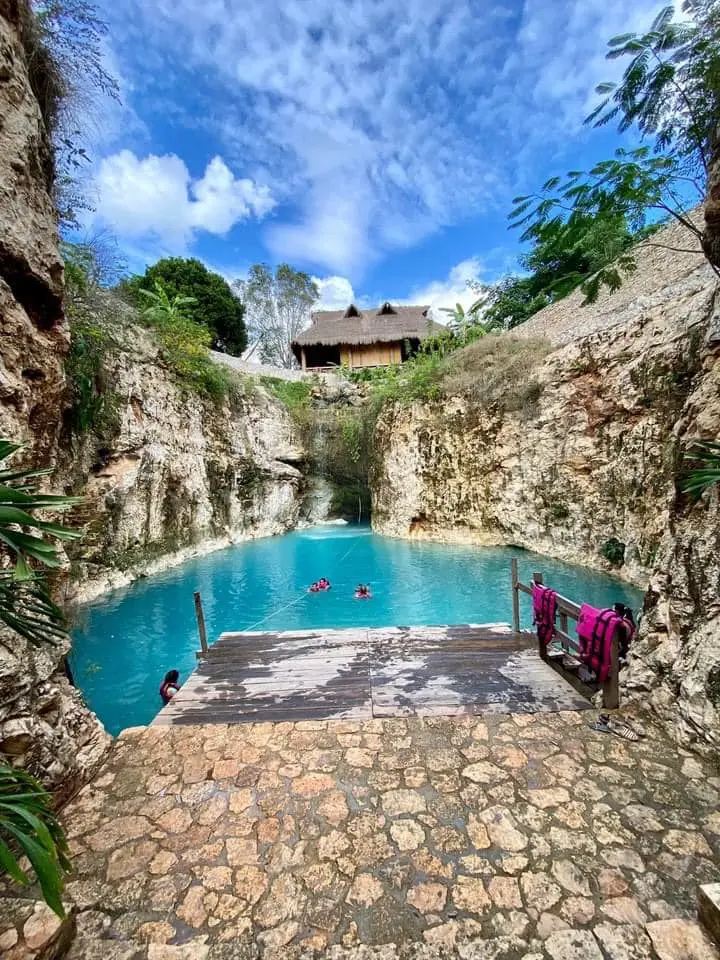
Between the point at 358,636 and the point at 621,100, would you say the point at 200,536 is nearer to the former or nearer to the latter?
the point at 358,636

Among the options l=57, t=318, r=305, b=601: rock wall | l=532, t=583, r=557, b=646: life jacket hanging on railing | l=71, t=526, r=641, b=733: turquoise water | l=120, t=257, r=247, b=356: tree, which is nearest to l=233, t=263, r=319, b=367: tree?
l=120, t=257, r=247, b=356: tree

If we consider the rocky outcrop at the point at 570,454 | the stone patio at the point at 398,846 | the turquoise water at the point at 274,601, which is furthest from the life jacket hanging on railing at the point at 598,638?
the turquoise water at the point at 274,601

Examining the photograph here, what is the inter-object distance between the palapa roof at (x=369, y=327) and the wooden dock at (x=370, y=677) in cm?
1943

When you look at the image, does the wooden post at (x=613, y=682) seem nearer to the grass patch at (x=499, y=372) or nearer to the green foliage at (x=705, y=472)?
the green foliage at (x=705, y=472)

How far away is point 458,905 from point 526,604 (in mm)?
7711

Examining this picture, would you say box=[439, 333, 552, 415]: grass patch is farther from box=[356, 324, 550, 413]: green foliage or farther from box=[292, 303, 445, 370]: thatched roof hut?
box=[292, 303, 445, 370]: thatched roof hut

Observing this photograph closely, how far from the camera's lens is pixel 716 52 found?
152 inches

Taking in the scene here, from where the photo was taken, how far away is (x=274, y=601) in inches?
369

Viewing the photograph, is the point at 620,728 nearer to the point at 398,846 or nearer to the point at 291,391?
the point at 398,846

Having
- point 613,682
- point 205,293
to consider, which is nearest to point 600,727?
point 613,682

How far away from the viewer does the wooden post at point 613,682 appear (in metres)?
3.36

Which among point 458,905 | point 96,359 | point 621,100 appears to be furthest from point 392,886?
point 96,359

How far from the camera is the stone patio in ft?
6.21

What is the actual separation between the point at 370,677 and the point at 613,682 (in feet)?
7.54
